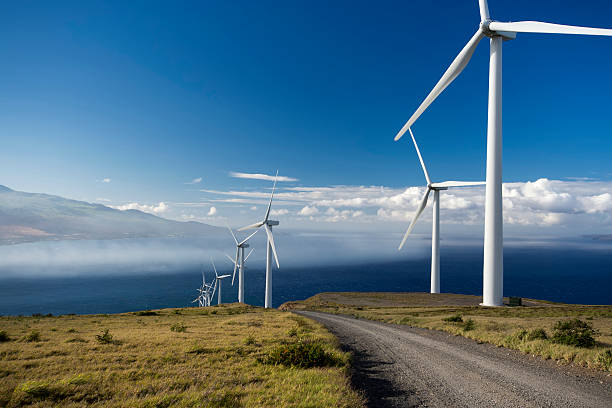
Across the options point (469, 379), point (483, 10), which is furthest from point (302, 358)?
point (483, 10)

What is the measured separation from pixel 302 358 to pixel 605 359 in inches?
496

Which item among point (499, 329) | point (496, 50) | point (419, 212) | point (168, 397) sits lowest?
point (499, 329)

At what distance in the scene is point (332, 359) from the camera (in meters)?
14.2

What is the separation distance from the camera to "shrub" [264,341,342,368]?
45.1ft

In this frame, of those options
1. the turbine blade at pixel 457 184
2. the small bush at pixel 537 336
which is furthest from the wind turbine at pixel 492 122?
the small bush at pixel 537 336

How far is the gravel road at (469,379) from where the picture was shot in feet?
34.3

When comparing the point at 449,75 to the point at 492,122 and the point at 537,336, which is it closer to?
the point at 492,122

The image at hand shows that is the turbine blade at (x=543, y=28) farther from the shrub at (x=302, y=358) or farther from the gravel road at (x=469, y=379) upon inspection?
the shrub at (x=302, y=358)

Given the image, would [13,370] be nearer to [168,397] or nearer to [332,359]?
[168,397]

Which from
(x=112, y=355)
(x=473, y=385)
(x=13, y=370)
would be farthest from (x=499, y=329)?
(x=13, y=370)

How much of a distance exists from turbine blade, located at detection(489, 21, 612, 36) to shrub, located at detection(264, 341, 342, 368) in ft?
104

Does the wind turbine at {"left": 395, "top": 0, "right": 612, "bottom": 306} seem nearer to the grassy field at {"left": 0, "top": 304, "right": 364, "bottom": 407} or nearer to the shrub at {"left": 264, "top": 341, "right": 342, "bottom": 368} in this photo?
the grassy field at {"left": 0, "top": 304, "right": 364, "bottom": 407}

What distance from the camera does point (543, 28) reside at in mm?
36469

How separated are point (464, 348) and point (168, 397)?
15713mm
